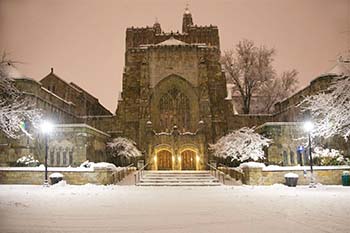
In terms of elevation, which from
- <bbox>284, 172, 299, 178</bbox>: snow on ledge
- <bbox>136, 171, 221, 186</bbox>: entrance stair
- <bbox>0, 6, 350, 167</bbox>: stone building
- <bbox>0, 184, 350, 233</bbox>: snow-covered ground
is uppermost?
<bbox>0, 6, 350, 167</bbox>: stone building

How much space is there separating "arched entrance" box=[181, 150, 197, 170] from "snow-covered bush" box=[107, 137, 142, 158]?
3760mm

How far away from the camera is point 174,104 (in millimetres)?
29562

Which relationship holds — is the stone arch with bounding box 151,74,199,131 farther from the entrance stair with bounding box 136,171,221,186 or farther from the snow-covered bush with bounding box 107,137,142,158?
the entrance stair with bounding box 136,171,221,186

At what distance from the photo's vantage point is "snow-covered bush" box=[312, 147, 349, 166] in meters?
17.3

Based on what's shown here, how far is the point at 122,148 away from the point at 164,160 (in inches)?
146

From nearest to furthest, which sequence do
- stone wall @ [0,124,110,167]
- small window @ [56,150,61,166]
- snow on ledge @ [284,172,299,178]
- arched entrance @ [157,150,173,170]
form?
snow on ledge @ [284,172,299,178] → stone wall @ [0,124,110,167] → small window @ [56,150,61,166] → arched entrance @ [157,150,173,170]

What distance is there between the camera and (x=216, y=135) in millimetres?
28500

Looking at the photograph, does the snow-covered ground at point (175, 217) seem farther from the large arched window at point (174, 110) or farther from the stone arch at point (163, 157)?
the large arched window at point (174, 110)

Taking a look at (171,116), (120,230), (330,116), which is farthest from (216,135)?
(120,230)

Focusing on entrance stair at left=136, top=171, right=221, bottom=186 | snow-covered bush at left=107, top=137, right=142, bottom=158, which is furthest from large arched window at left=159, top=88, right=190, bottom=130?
entrance stair at left=136, top=171, right=221, bottom=186

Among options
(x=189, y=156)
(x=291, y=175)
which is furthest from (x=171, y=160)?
(x=291, y=175)

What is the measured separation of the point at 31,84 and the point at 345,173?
67.0ft

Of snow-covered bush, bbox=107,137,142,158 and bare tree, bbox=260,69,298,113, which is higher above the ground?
bare tree, bbox=260,69,298,113

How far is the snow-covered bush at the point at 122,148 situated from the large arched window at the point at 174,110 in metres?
3.97
